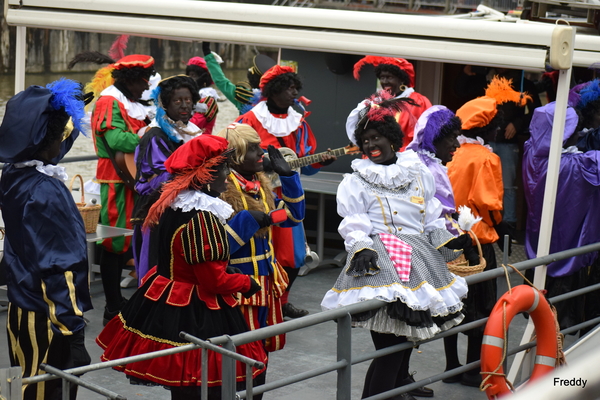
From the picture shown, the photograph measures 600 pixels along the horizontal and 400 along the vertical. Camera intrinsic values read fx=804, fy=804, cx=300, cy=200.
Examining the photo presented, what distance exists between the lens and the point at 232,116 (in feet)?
65.9

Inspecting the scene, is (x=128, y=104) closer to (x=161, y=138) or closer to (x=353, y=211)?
(x=161, y=138)

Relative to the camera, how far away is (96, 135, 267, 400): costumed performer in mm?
3320

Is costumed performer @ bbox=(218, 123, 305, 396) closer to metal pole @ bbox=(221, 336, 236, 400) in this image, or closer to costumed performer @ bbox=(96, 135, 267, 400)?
costumed performer @ bbox=(96, 135, 267, 400)

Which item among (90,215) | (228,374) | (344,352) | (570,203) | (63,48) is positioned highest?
(570,203)

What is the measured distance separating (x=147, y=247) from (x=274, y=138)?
1361mm

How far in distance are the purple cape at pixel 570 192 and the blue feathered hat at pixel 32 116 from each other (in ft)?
10.2

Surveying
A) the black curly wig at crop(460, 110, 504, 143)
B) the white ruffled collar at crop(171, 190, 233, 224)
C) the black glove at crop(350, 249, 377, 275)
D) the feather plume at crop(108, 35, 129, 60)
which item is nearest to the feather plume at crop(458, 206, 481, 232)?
the black curly wig at crop(460, 110, 504, 143)

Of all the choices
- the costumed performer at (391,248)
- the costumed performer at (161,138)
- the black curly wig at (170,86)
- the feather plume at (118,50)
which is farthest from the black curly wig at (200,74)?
the costumed performer at (391,248)

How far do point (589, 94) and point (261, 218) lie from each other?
284cm

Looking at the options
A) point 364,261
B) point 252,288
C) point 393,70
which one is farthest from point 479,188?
point 393,70

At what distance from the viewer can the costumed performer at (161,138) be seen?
4.99 metres

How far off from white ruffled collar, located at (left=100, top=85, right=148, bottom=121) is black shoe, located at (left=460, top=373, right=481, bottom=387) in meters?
2.88

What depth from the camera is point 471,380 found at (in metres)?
4.87

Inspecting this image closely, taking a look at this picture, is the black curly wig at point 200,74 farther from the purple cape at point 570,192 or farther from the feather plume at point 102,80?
the purple cape at point 570,192
